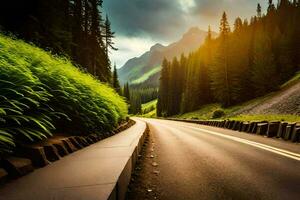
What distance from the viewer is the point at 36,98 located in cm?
535

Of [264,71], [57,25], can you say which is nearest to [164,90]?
[264,71]

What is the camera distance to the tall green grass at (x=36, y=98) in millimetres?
4383

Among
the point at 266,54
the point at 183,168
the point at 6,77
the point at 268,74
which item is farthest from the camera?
the point at 266,54

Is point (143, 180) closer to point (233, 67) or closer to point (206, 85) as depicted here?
point (233, 67)

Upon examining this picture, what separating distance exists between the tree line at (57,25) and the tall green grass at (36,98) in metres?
2.47

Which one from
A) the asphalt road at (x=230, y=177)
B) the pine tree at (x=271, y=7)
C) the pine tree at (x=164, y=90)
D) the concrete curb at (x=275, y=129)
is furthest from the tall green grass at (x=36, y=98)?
the pine tree at (x=271, y=7)

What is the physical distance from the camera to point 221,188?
429 centimetres

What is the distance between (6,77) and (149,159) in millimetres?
4432

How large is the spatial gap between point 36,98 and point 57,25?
1817 centimetres

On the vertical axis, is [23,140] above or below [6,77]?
below

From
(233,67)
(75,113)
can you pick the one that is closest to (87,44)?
(75,113)

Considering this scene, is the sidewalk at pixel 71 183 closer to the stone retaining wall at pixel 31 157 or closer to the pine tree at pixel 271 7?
the stone retaining wall at pixel 31 157

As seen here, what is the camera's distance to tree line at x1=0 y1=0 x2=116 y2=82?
17.9 m

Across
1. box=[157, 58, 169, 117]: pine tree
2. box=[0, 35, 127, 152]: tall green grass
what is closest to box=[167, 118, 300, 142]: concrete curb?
box=[0, 35, 127, 152]: tall green grass
